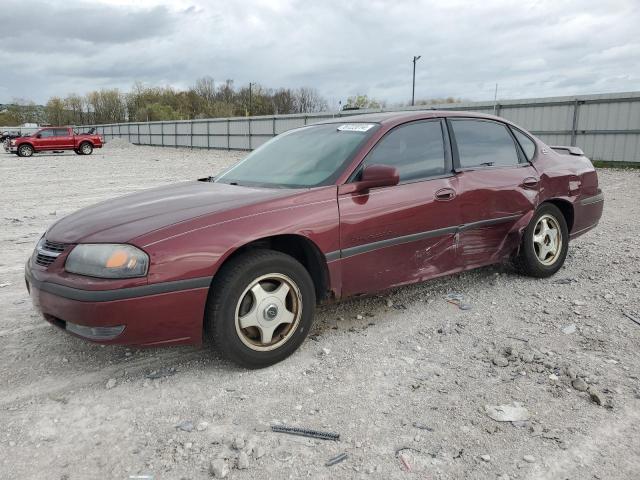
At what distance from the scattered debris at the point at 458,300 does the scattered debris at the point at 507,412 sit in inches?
57.1

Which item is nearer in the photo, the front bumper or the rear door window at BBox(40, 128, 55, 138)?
the front bumper

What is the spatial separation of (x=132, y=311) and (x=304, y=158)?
66.4 inches

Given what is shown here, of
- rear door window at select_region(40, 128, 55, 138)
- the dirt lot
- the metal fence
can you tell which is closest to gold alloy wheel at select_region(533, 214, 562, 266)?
the dirt lot

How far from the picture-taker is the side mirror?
3297 millimetres

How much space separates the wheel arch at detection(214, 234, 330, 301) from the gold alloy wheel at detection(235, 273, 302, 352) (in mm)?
241

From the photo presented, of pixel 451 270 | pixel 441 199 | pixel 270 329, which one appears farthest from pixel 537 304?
pixel 270 329

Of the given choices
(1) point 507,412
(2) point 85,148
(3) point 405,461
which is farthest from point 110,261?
(2) point 85,148

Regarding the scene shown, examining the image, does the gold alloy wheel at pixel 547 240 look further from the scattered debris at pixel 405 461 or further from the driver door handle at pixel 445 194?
the scattered debris at pixel 405 461

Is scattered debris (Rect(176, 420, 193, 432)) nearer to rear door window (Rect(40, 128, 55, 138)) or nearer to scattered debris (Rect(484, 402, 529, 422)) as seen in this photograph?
scattered debris (Rect(484, 402, 529, 422))

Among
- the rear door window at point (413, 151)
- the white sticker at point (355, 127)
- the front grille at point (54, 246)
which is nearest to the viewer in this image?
the front grille at point (54, 246)

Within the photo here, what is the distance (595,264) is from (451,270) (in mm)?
2093

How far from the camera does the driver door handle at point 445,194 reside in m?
3.81

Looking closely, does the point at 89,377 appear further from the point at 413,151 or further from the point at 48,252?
the point at 413,151

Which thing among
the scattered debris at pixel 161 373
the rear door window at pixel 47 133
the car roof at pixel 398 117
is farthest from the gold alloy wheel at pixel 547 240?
the rear door window at pixel 47 133
